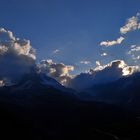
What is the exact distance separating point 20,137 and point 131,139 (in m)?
76.7

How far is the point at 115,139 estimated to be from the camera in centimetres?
12600

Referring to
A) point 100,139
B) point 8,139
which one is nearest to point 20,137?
point 8,139

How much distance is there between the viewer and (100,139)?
130 meters

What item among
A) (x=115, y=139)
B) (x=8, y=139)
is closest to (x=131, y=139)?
(x=115, y=139)

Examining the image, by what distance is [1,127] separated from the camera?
199m

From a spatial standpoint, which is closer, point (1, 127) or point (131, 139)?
point (131, 139)

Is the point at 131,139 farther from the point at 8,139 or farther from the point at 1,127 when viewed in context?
the point at 1,127

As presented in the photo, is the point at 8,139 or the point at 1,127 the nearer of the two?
the point at 8,139

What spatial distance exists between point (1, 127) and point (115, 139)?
88.4 m

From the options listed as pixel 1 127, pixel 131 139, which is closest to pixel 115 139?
pixel 131 139

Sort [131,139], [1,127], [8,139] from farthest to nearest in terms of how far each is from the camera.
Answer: [1,127] < [8,139] < [131,139]

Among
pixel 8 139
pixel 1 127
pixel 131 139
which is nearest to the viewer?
pixel 131 139

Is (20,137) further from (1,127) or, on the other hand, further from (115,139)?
(115,139)

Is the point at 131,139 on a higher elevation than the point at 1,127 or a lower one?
lower
